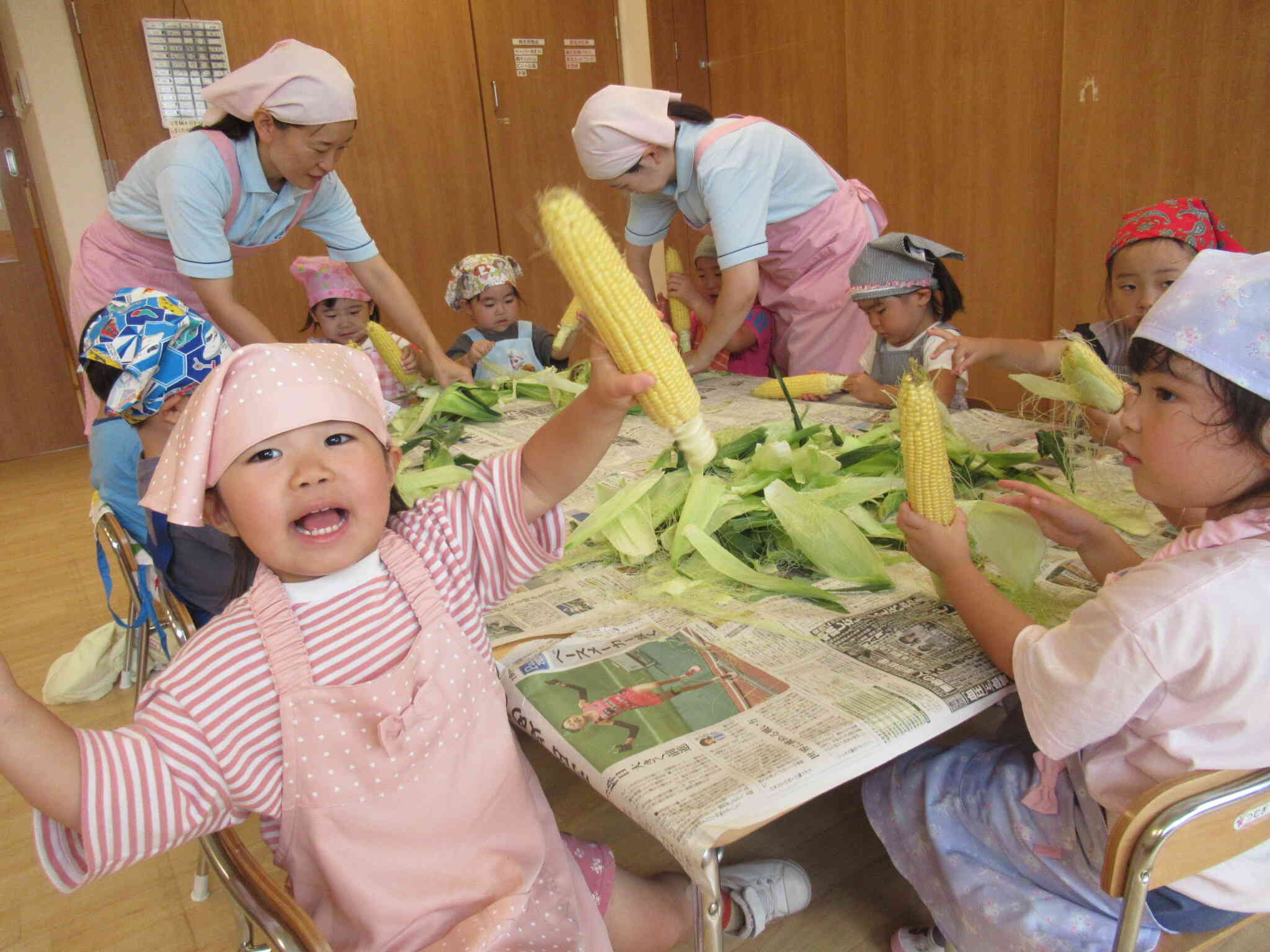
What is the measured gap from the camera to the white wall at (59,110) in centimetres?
420

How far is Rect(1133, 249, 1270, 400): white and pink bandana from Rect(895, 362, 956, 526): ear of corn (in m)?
0.27

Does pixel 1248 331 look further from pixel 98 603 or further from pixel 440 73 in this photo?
pixel 440 73

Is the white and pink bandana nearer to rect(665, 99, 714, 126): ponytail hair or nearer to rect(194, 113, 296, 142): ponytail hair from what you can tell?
rect(665, 99, 714, 126): ponytail hair

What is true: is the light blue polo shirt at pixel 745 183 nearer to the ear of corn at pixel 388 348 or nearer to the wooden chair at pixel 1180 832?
the ear of corn at pixel 388 348

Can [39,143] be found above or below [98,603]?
above

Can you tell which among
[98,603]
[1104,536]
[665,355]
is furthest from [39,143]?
[1104,536]

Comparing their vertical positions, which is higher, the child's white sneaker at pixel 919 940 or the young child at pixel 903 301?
the young child at pixel 903 301

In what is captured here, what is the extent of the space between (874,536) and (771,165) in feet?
5.22

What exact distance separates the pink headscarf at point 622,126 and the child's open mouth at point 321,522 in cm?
176

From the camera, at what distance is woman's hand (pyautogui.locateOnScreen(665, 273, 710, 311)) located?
3.13 meters

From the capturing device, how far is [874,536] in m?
1.33

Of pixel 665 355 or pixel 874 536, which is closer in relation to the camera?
pixel 665 355

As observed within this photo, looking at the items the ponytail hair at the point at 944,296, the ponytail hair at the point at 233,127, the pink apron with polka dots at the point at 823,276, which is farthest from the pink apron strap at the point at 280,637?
the pink apron with polka dots at the point at 823,276

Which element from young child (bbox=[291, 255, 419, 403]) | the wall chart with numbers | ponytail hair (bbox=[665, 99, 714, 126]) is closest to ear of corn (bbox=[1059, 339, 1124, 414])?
ponytail hair (bbox=[665, 99, 714, 126])
